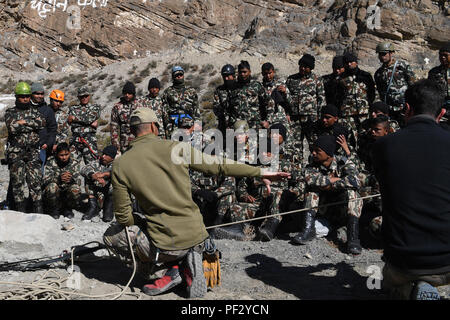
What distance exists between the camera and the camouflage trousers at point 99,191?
6977mm

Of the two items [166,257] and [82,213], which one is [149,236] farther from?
[82,213]

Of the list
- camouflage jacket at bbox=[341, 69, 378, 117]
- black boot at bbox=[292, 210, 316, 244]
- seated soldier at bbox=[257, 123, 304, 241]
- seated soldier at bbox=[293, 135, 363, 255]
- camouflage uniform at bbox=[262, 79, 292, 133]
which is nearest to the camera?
seated soldier at bbox=[293, 135, 363, 255]

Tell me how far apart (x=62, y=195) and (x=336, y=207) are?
13.9 feet

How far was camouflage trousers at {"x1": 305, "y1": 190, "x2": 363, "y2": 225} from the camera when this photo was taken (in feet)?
17.1

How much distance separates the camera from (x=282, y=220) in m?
6.11

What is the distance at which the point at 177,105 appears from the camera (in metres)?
7.78

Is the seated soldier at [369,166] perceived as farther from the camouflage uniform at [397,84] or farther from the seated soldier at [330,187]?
the camouflage uniform at [397,84]

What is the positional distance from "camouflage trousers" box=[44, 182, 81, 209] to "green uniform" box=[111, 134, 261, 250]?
3.40 meters

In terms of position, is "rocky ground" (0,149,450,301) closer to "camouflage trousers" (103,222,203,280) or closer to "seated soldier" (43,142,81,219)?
"camouflage trousers" (103,222,203,280)

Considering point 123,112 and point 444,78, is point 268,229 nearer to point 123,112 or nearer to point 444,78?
point 444,78

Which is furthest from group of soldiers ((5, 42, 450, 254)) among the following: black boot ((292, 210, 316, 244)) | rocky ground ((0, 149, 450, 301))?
rocky ground ((0, 149, 450, 301))

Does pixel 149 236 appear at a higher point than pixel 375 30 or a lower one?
lower

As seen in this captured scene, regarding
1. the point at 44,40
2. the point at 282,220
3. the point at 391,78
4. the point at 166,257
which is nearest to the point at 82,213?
the point at 282,220

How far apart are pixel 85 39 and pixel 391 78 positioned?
2505 cm
